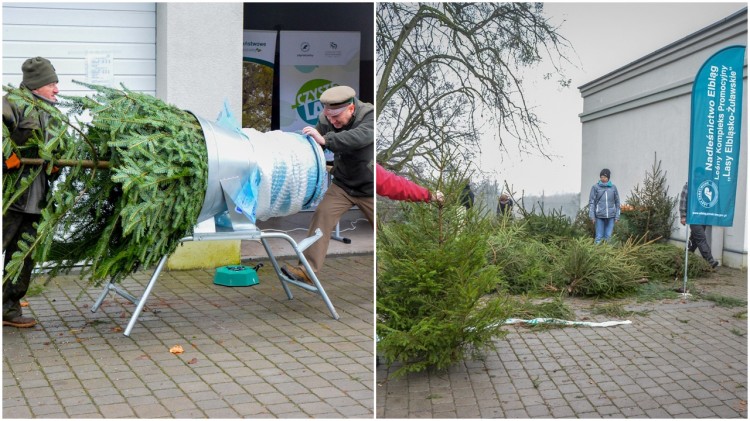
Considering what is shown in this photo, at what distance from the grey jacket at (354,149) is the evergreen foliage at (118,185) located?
38.6 inches

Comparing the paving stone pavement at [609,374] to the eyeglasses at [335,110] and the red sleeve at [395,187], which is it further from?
the eyeglasses at [335,110]

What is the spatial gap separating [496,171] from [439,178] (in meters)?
0.44

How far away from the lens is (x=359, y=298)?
656cm

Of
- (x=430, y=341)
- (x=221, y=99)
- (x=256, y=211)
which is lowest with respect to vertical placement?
(x=430, y=341)

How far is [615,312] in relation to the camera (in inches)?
220

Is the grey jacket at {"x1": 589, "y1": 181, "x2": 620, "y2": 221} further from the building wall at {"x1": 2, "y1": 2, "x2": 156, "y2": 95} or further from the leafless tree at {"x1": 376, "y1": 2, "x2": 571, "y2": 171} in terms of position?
the building wall at {"x1": 2, "y1": 2, "x2": 156, "y2": 95}

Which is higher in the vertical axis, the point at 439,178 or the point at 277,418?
the point at 439,178

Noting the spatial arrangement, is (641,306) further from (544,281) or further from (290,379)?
(290,379)

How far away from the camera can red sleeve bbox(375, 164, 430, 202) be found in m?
4.02

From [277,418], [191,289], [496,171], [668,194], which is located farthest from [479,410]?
[191,289]

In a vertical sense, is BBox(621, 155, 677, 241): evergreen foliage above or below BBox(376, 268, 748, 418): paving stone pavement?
above

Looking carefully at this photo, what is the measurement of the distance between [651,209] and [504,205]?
139cm

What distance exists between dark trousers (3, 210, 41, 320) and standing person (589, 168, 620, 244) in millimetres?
3341

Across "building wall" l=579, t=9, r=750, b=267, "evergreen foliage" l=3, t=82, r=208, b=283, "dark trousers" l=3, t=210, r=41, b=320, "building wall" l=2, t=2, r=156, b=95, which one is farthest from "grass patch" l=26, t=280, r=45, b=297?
"building wall" l=579, t=9, r=750, b=267
